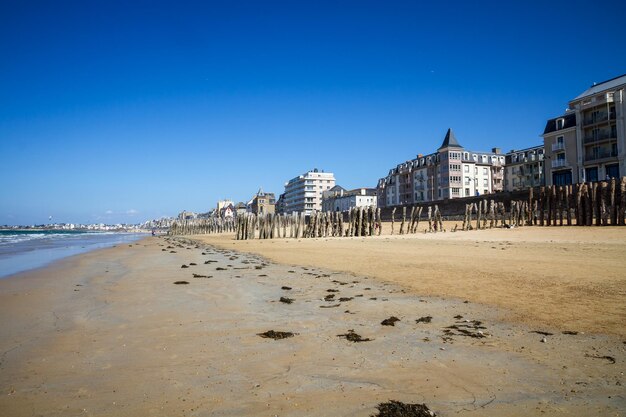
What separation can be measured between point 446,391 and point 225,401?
1846 millimetres

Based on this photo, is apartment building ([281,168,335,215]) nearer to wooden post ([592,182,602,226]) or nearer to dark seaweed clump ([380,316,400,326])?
wooden post ([592,182,602,226])

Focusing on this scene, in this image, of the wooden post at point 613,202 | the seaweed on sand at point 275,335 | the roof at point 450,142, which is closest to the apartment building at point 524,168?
the roof at point 450,142

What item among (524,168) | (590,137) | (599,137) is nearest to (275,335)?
(599,137)

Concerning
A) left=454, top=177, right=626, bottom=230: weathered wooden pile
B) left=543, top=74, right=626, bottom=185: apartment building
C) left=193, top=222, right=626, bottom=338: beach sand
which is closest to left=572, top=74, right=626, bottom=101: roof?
left=543, top=74, right=626, bottom=185: apartment building

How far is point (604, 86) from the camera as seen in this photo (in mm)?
46125

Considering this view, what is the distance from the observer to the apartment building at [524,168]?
225 ft

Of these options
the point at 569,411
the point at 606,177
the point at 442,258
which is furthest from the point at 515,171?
the point at 569,411

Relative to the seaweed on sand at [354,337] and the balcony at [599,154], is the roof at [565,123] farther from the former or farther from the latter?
the seaweed on sand at [354,337]

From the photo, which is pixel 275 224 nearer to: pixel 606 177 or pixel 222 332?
pixel 222 332

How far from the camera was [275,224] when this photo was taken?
37906 mm

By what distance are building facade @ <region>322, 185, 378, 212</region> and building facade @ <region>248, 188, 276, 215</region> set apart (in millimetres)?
40057

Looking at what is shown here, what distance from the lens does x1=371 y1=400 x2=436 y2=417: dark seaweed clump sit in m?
2.86

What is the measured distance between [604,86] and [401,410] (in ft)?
188

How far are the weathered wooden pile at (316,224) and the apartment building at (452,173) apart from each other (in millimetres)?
41904
